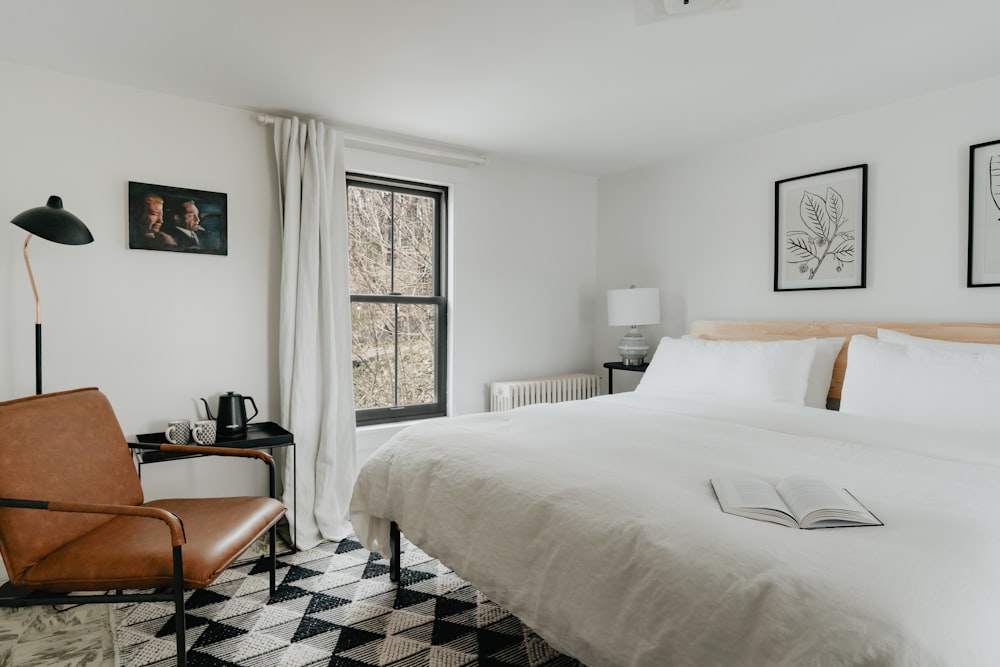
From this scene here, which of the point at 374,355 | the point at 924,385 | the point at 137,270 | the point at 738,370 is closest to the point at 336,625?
the point at 374,355

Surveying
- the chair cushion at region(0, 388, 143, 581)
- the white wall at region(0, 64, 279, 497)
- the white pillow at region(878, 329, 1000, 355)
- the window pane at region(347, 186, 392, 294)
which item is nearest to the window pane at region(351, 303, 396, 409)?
the window pane at region(347, 186, 392, 294)

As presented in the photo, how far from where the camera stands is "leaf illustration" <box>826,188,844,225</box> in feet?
10.7

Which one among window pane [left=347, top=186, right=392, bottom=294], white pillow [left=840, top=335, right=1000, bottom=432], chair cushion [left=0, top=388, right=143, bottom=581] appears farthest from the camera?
window pane [left=347, top=186, right=392, bottom=294]

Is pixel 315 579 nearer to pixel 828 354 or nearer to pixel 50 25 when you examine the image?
pixel 50 25

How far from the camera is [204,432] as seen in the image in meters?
2.75

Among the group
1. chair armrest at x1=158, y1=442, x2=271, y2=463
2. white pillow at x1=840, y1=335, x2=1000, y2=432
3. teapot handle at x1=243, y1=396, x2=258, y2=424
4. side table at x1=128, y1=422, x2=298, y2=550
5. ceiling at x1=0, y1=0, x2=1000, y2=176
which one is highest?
ceiling at x1=0, y1=0, x2=1000, y2=176

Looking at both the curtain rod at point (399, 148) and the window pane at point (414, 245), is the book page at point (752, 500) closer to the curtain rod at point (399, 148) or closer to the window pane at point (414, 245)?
the window pane at point (414, 245)

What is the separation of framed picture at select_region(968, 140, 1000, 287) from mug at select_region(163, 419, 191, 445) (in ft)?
12.9

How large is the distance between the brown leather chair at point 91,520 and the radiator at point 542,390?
1.97 metres

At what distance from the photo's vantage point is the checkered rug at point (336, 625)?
201 centimetres

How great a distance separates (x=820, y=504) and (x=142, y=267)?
10.4 feet

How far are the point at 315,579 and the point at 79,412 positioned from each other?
124cm

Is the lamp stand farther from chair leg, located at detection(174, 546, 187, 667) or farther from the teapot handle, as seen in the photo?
chair leg, located at detection(174, 546, 187, 667)

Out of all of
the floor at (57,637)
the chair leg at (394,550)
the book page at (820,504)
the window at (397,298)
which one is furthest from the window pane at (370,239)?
the book page at (820,504)
